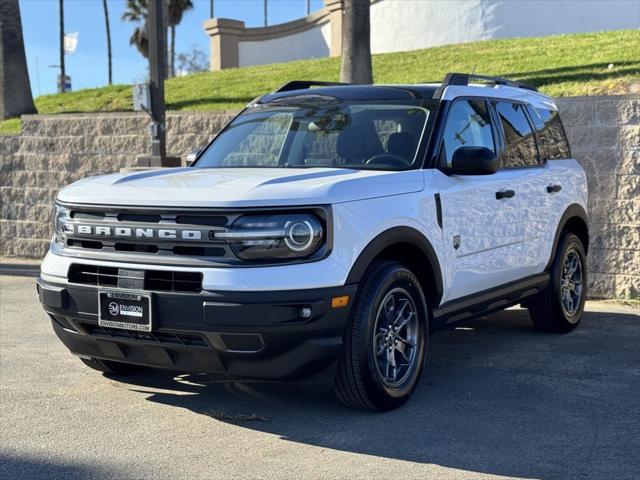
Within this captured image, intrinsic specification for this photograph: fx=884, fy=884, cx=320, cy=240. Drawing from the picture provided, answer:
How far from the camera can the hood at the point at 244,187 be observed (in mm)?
4691

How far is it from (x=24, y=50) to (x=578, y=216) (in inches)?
482

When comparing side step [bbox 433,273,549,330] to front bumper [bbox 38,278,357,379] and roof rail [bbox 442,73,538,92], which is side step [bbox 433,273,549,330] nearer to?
front bumper [bbox 38,278,357,379]

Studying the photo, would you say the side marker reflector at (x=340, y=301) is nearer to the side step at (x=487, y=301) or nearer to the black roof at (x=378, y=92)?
the side step at (x=487, y=301)

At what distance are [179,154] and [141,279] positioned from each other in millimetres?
7741

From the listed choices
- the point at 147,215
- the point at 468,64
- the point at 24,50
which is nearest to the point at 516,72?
the point at 468,64

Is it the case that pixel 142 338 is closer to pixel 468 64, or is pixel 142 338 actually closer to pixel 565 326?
pixel 565 326

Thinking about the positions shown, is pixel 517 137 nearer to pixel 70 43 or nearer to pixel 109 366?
pixel 109 366

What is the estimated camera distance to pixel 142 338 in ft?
16.0

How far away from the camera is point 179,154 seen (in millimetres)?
12352

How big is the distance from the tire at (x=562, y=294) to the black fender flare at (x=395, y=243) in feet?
6.62

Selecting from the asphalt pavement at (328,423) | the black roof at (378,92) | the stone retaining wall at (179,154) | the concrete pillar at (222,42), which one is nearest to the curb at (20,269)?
the stone retaining wall at (179,154)

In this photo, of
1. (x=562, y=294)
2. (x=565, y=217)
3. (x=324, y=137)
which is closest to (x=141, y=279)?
(x=324, y=137)

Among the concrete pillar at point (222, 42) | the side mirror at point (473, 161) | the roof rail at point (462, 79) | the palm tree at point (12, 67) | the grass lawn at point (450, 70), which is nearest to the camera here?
the side mirror at point (473, 161)

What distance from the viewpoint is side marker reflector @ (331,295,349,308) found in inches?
184
